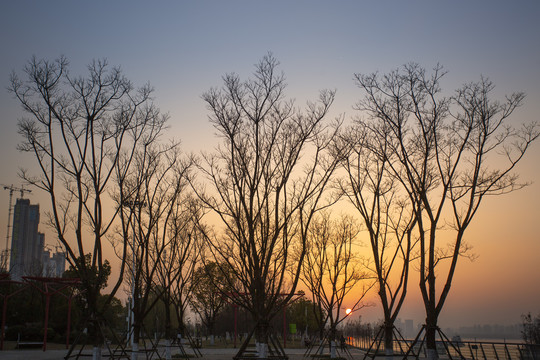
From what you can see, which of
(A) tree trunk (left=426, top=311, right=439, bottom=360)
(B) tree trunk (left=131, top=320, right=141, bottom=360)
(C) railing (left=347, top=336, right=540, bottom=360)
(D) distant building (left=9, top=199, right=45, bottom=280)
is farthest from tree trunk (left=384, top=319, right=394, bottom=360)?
(D) distant building (left=9, top=199, right=45, bottom=280)

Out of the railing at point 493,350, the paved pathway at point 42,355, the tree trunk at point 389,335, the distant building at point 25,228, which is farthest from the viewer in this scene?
the distant building at point 25,228

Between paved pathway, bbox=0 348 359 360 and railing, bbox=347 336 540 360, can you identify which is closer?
railing, bbox=347 336 540 360

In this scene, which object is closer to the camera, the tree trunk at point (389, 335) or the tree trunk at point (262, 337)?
the tree trunk at point (262, 337)

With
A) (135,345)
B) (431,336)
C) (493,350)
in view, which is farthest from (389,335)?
(135,345)

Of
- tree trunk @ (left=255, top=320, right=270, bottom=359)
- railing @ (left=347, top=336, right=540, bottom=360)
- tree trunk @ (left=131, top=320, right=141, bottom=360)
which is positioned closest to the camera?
tree trunk @ (left=255, top=320, right=270, bottom=359)

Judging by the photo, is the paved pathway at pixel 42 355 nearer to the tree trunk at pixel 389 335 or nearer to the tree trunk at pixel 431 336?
the tree trunk at pixel 389 335

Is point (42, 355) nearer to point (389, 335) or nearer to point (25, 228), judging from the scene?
point (389, 335)

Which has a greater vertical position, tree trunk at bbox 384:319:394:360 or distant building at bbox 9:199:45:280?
distant building at bbox 9:199:45:280

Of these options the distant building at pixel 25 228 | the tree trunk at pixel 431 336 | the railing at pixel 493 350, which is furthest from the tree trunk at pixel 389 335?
the distant building at pixel 25 228

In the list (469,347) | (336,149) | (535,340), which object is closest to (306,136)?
(336,149)

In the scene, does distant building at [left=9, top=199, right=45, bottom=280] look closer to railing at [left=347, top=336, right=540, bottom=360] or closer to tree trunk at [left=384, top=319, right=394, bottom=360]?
railing at [left=347, top=336, right=540, bottom=360]

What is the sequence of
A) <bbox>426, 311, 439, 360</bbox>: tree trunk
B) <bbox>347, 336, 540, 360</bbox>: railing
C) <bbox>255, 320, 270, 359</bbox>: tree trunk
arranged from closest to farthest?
<bbox>426, 311, 439, 360</bbox>: tree trunk, <bbox>255, 320, 270, 359</bbox>: tree trunk, <bbox>347, 336, 540, 360</bbox>: railing

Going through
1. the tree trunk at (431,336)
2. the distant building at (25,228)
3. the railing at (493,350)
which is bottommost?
the railing at (493,350)

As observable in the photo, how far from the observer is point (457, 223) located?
48.2 feet
